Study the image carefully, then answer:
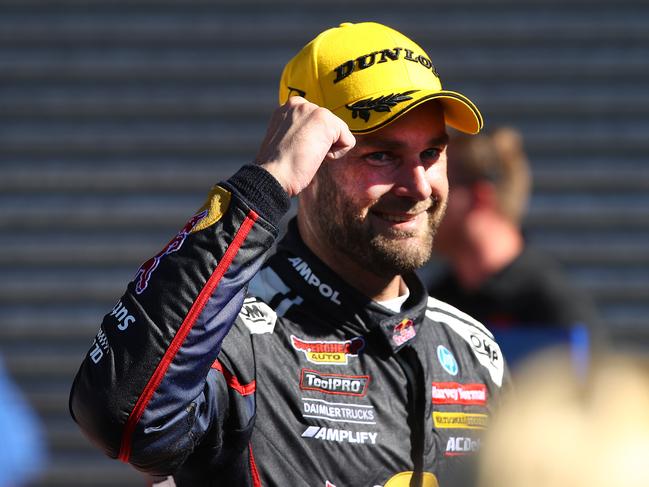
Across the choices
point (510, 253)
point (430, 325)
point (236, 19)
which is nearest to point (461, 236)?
point (510, 253)

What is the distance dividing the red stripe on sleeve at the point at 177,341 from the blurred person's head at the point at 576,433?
766mm

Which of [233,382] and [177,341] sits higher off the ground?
[177,341]

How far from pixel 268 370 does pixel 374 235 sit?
1.08 feet

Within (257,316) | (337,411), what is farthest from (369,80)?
(337,411)

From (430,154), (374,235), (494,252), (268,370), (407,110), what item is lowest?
(494,252)

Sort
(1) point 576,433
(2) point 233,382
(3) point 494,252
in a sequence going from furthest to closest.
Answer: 1. (3) point 494,252
2. (2) point 233,382
3. (1) point 576,433

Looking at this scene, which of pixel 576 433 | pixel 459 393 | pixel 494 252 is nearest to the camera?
pixel 576 433

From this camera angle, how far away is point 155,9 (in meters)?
6.62

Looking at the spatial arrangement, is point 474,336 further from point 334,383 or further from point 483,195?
point 483,195

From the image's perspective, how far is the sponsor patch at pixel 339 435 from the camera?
1.87 metres

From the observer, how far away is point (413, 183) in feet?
6.62

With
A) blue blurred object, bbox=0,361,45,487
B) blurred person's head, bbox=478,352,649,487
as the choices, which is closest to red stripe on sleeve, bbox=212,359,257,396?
blurred person's head, bbox=478,352,649,487

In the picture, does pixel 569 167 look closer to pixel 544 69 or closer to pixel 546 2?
pixel 544 69

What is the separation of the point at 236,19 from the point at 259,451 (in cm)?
506
